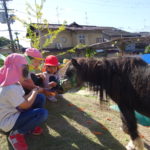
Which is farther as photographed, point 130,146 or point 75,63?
point 130,146

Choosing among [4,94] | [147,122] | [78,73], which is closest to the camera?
[4,94]

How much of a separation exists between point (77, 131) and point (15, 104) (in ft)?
3.98

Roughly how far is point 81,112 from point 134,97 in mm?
1531

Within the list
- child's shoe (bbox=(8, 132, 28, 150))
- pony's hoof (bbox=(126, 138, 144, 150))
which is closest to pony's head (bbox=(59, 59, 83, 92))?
child's shoe (bbox=(8, 132, 28, 150))

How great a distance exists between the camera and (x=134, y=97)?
7.18ft

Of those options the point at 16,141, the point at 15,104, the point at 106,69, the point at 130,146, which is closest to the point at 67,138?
the point at 16,141

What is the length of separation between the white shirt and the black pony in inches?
28.6

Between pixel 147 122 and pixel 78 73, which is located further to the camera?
pixel 147 122

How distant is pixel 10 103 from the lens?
204 cm

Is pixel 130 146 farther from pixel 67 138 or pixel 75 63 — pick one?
pixel 75 63

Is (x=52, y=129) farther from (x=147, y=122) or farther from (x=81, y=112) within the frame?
(x=147, y=122)

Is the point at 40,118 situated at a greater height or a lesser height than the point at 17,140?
greater

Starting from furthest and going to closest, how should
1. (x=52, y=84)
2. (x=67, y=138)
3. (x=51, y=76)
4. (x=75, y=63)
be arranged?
(x=51, y=76) < (x=52, y=84) < (x=67, y=138) < (x=75, y=63)

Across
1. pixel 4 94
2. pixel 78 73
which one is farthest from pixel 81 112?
pixel 4 94
